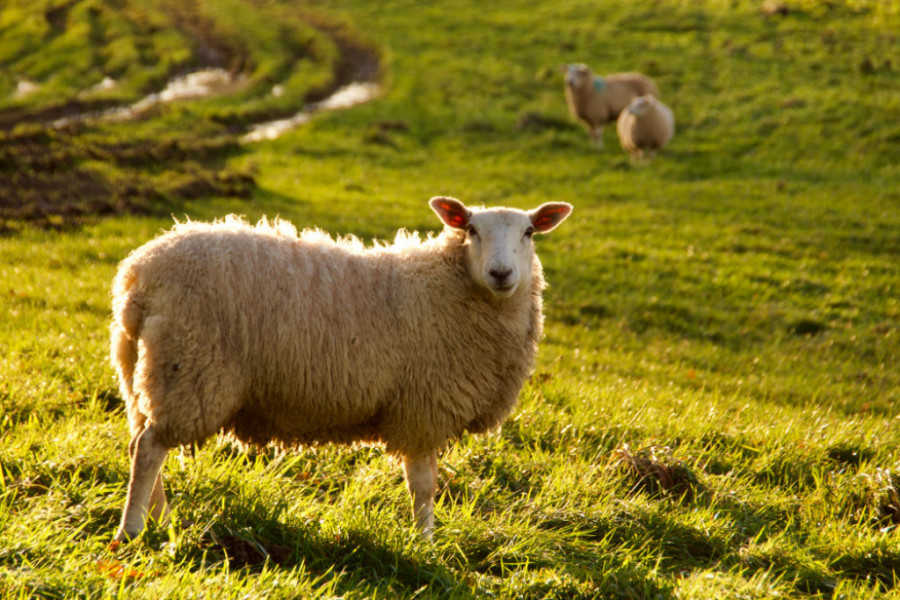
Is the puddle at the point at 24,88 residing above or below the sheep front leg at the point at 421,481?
above

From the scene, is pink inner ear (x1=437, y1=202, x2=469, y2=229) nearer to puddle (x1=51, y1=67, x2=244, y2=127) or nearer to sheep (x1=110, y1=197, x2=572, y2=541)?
sheep (x1=110, y1=197, x2=572, y2=541)

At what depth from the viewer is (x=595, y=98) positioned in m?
19.1

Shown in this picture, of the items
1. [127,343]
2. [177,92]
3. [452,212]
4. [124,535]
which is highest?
[452,212]

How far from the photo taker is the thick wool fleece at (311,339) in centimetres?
379

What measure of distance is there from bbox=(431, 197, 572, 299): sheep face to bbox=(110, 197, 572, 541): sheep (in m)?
0.01

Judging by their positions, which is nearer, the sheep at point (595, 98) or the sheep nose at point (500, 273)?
the sheep nose at point (500, 273)

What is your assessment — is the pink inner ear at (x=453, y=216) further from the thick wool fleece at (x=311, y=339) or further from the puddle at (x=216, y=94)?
the puddle at (x=216, y=94)

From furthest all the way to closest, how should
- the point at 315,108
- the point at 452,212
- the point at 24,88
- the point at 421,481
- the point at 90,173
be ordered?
the point at 315,108 < the point at 24,88 < the point at 90,173 < the point at 452,212 < the point at 421,481

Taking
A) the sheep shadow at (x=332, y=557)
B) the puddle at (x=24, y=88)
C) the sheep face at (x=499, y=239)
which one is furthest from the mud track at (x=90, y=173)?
the sheep shadow at (x=332, y=557)

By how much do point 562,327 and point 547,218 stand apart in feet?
14.0

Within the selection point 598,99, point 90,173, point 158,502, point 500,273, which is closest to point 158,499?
point 158,502

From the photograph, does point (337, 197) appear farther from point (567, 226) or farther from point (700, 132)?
point (700, 132)

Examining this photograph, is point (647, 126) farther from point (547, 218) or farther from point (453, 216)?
point (453, 216)

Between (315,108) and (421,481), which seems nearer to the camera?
(421,481)
